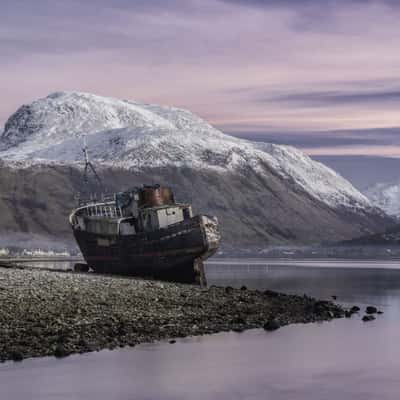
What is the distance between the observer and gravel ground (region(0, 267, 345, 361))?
43906mm

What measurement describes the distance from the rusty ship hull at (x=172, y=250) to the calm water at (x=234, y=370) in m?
29.6

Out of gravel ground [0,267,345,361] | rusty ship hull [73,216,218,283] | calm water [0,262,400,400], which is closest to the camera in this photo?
calm water [0,262,400,400]

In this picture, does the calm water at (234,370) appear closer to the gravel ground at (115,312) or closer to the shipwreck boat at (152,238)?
the gravel ground at (115,312)

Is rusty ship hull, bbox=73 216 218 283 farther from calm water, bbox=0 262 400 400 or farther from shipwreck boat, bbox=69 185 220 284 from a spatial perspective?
calm water, bbox=0 262 400 400

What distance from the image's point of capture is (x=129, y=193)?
299ft

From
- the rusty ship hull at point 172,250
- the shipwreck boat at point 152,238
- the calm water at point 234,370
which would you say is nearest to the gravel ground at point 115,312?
the calm water at point 234,370

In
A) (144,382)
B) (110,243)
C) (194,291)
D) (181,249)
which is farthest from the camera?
(110,243)

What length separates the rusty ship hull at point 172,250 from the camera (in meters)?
85.0

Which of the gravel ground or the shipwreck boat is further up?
the shipwreck boat

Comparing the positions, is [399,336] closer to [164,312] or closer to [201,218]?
[164,312]

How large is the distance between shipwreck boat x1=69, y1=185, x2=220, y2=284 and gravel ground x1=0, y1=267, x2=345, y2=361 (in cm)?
1355

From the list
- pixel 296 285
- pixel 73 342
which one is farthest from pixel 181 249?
pixel 73 342

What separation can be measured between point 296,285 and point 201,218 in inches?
625

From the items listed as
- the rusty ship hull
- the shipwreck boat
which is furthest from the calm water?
the shipwreck boat
